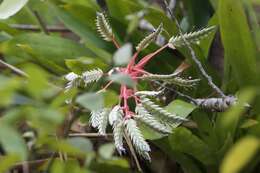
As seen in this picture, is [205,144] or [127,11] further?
[127,11]

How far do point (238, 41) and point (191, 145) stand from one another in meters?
0.24

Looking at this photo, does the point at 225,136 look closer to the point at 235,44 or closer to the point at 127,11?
the point at 235,44

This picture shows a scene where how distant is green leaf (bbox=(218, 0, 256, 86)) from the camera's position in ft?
3.47

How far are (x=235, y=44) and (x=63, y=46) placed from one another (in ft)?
1.38

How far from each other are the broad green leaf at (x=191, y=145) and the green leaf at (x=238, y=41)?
0.17m

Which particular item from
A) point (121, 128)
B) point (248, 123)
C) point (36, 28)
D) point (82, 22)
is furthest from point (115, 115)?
point (36, 28)

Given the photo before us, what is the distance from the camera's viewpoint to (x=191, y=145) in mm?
988

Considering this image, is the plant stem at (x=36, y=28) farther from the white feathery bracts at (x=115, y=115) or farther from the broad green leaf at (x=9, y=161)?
the broad green leaf at (x=9, y=161)

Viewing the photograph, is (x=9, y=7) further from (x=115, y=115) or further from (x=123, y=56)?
(x=123, y=56)

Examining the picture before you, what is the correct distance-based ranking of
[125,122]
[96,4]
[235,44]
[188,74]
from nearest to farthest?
1. [125,122]
2. [235,44]
3. [188,74]
4. [96,4]

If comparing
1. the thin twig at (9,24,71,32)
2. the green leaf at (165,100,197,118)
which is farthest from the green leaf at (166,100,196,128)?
the thin twig at (9,24,71,32)

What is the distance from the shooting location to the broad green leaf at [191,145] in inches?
37.5

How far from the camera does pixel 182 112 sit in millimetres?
990

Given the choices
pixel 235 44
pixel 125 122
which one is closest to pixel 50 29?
pixel 235 44
